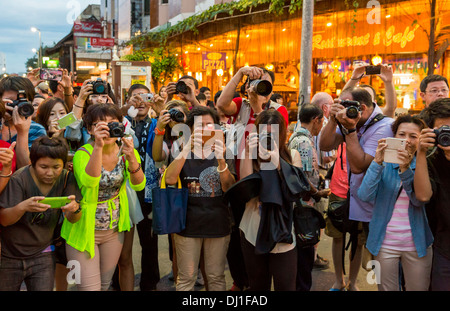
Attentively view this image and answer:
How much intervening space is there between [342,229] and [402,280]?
2.49ft

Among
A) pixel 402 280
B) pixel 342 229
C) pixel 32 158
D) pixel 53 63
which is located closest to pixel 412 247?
pixel 402 280

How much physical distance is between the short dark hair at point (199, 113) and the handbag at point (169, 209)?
0.55 metres

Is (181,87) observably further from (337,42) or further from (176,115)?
(337,42)

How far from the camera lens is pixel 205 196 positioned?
3123mm

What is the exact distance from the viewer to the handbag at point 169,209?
3043 mm

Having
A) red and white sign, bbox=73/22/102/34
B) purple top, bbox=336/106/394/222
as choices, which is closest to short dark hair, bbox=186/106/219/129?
purple top, bbox=336/106/394/222

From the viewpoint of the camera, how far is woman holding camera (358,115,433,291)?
8.77 ft

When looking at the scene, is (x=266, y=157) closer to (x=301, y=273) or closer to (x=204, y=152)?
(x=204, y=152)

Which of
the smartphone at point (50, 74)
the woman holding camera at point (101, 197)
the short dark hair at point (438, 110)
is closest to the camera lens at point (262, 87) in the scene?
the woman holding camera at point (101, 197)

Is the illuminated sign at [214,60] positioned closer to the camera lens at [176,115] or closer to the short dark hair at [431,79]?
the short dark hair at [431,79]

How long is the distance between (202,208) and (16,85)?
1.96m

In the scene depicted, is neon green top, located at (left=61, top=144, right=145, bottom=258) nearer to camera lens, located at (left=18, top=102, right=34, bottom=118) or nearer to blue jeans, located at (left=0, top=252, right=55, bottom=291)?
blue jeans, located at (left=0, top=252, right=55, bottom=291)

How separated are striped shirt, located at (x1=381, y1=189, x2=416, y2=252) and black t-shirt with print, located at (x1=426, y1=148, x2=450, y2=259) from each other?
18 cm

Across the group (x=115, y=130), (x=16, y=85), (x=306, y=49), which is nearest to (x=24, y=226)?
(x=115, y=130)
